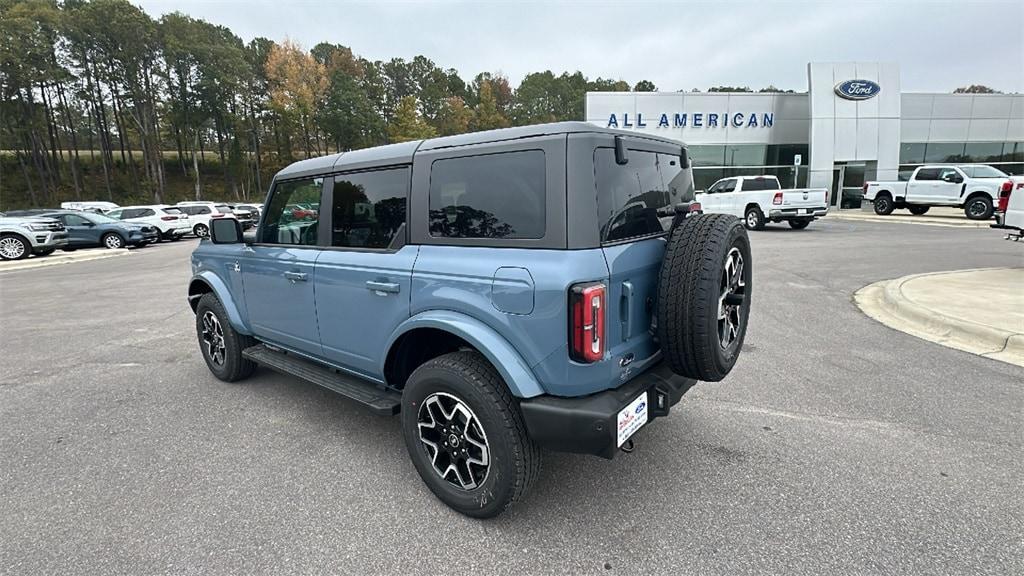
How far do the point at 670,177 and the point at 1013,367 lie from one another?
3.94 m

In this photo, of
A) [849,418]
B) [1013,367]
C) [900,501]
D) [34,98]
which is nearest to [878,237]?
[1013,367]

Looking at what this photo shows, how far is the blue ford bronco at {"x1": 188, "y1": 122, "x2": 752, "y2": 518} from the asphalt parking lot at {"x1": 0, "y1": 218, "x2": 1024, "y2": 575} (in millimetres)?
416

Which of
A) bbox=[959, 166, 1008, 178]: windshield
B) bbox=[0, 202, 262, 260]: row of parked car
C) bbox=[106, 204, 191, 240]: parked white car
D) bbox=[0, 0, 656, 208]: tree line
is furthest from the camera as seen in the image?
bbox=[0, 0, 656, 208]: tree line

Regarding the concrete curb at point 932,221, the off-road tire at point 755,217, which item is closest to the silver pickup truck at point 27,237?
the off-road tire at point 755,217

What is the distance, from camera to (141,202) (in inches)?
1687

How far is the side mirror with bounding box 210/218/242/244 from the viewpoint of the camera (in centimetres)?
387

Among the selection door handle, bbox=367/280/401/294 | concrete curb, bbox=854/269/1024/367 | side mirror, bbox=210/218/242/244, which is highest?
side mirror, bbox=210/218/242/244

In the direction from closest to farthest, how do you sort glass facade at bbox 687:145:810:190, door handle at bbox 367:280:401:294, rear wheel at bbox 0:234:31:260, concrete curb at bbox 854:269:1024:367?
door handle at bbox 367:280:401:294 → concrete curb at bbox 854:269:1024:367 → rear wheel at bbox 0:234:31:260 → glass facade at bbox 687:145:810:190

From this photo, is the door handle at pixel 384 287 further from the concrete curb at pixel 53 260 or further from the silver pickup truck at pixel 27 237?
the silver pickup truck at pixel 27 237

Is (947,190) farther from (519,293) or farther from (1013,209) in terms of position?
(519,293)

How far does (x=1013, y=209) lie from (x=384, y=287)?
10.1 meters

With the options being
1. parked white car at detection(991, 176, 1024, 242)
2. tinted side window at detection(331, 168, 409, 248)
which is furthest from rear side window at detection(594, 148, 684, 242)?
parked white car at detection(991, 176, 1024, 242)

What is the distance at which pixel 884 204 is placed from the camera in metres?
21.2

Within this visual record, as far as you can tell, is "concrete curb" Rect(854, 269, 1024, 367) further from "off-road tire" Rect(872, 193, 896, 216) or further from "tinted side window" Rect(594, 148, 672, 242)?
"off-road tire" Rect(872, 193, 896, 216)
